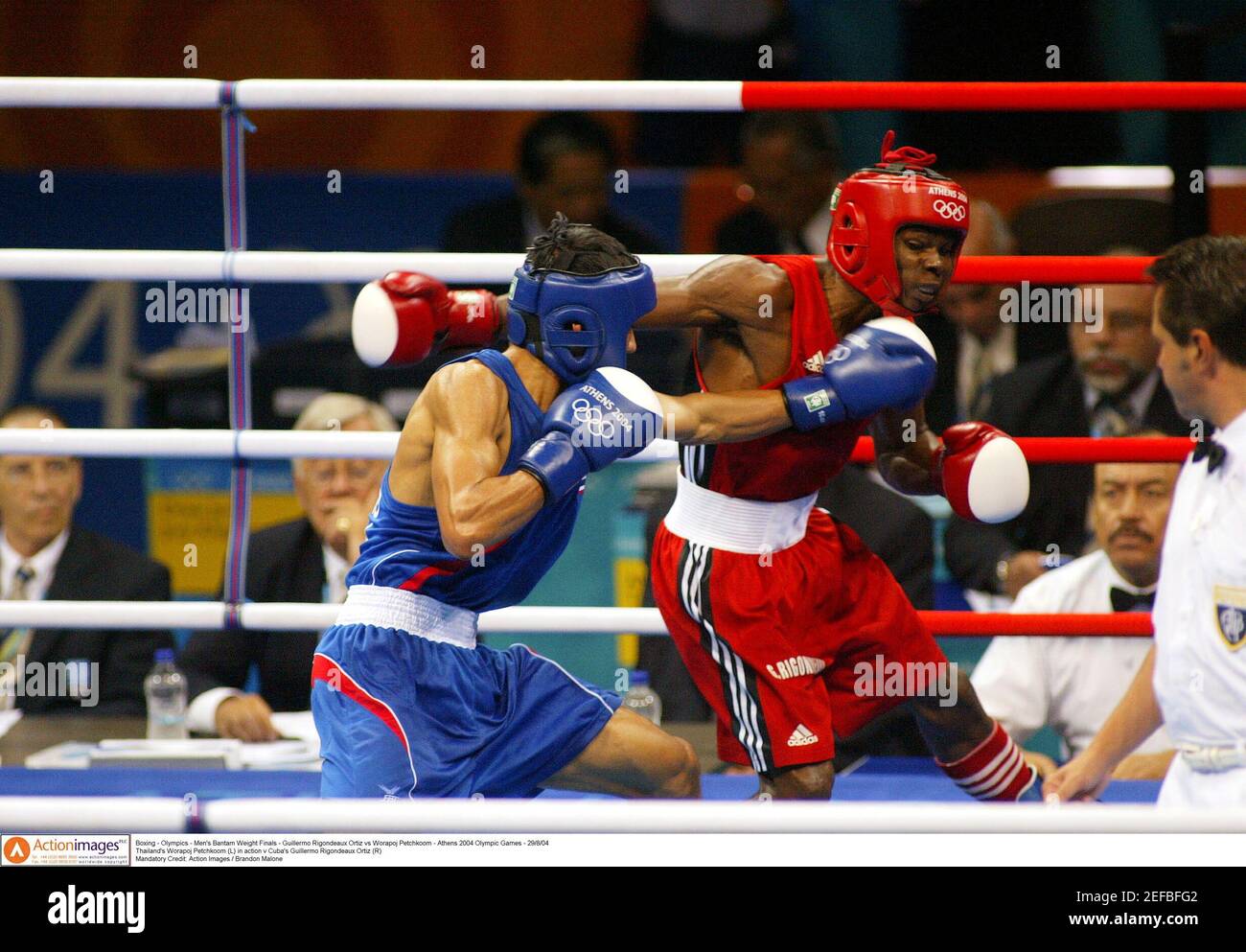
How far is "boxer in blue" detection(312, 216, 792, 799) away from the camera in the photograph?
6.52ft

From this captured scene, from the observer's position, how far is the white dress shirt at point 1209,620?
2166 mm

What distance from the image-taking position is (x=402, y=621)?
217 cm

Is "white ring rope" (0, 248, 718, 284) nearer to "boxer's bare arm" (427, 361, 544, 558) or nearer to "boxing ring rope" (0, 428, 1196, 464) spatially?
"boxing ring rope" (0, 428, 1196, 464)

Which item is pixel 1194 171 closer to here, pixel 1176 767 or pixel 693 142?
pixel 1176 767

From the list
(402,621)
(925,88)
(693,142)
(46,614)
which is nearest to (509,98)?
(925,88)

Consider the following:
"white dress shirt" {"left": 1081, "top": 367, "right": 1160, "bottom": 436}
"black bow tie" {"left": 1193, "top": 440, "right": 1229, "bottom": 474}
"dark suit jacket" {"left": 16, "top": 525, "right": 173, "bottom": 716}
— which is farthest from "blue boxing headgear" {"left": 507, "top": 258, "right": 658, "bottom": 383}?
"white dress shirt" {"left": 1081, "top": 367, "right": 1160, "bottom": 436}

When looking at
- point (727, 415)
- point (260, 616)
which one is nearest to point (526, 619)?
point (260, 616)

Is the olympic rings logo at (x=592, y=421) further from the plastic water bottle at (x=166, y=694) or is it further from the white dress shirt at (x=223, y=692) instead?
Answer: the plastic water bottle at (x=166, y=694)

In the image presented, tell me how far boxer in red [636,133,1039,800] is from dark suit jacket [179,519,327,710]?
1.20 m

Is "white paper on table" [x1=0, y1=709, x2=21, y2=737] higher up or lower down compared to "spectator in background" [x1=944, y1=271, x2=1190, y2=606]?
lower down

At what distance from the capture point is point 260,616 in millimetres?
2539

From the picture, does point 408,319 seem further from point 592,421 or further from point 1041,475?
point 1041,475

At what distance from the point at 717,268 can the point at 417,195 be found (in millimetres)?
3040

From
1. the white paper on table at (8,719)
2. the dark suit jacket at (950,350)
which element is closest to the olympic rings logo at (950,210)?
the dark suit jacket at (950,350)
